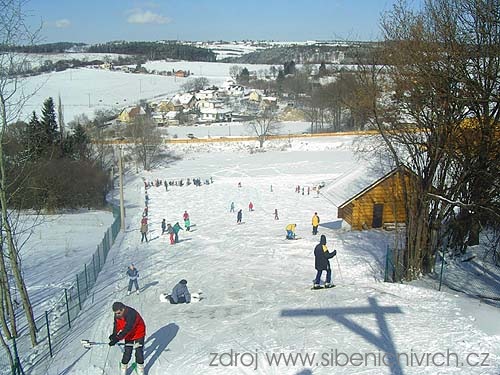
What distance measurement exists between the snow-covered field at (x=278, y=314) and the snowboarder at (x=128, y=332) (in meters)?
0.62

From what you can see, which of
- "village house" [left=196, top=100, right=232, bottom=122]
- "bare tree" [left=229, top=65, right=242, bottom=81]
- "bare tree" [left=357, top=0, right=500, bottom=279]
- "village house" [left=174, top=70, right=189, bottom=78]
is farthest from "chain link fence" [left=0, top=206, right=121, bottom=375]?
"bare tree" [left=229, top=65, right=242, bottom=81]

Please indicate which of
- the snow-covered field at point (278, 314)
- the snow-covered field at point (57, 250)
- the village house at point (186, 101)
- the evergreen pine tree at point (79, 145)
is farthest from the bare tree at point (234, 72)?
the snow-covered field at point (278, 314)

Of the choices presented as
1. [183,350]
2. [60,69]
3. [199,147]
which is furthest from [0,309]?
[60,69]

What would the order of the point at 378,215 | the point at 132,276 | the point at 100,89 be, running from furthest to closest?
the point at 100,89 < the point at 378,215 < the point at 132,276

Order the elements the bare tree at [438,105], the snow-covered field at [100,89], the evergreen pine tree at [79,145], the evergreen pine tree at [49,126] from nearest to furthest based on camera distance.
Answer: the bare tree at [438,105], the evergreen pine tree at [49,126], the evergreen pine tree at [79,145], the snow-covered field at [100,89]

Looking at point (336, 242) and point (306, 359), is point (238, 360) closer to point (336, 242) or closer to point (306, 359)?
point (306, 359)

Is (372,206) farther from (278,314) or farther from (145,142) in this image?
(145,142)

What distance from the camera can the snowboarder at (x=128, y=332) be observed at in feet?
25.3

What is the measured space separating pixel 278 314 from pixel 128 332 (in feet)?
13.7

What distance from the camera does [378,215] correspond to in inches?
866

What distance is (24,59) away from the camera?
1053cm

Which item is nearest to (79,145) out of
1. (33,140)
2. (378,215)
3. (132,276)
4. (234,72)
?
(33,140)

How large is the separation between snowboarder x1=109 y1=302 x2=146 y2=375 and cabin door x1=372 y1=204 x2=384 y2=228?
52.0ft

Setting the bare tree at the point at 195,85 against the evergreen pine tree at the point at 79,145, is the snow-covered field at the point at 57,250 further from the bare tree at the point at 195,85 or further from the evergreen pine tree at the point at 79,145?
the bare tree at the point at 195,85
